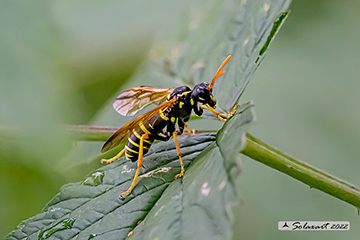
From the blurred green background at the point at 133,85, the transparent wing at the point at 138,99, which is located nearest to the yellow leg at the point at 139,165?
the transparent wing at the point at 138,99

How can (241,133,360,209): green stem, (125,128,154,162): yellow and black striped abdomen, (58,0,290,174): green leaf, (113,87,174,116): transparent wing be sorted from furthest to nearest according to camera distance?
(113,87,174,116): transparent wing, (125,128,154,162): yellow and black striped abdomen, (58,0,290,174): green leaf, (241,133,360,209): green stem

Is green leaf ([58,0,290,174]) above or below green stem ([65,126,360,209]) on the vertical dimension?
above

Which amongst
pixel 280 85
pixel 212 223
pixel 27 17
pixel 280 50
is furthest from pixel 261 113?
pixel 212 223

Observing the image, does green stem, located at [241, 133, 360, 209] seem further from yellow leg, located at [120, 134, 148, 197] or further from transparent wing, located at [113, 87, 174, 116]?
transparent wing, located at [113, 87, 174, 116]

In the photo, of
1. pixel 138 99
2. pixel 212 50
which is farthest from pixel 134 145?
pixel 212 50

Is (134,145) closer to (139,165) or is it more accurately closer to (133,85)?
(139,165)

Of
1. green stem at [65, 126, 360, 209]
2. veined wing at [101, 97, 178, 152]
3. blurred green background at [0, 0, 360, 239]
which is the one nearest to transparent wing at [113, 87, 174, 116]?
veined wing at [101, 97, 178, 152]
